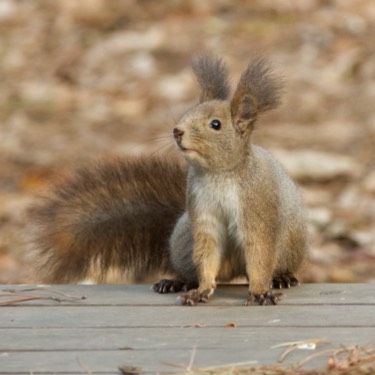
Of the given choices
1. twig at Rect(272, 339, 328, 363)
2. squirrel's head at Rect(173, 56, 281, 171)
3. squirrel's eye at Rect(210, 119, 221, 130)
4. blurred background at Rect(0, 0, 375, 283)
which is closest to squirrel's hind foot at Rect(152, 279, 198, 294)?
squirrel's head at Rect(173, 56, 281, 171)

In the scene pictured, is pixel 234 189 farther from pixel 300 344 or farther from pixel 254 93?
pixel 300 344

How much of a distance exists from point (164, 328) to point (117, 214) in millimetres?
A: 1098

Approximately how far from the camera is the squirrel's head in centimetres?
Result: 354

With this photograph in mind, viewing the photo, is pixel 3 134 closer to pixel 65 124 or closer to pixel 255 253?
pixel 65 124

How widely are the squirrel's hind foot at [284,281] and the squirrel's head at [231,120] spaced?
493mm

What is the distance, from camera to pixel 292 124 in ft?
25.5

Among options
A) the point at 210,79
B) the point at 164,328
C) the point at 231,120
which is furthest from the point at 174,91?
the point at 164,328

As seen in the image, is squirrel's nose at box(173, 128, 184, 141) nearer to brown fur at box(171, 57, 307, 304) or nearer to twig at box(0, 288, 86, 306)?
brown fur at box(171, 57, 307, 304)

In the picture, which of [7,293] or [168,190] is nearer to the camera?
[7,293]

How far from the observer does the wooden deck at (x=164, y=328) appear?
2.87 m

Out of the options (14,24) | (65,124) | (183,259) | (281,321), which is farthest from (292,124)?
(281,321)

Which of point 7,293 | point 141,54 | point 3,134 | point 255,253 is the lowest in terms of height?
point 7,293

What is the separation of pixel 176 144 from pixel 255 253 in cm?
43

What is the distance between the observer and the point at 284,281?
384 cm
